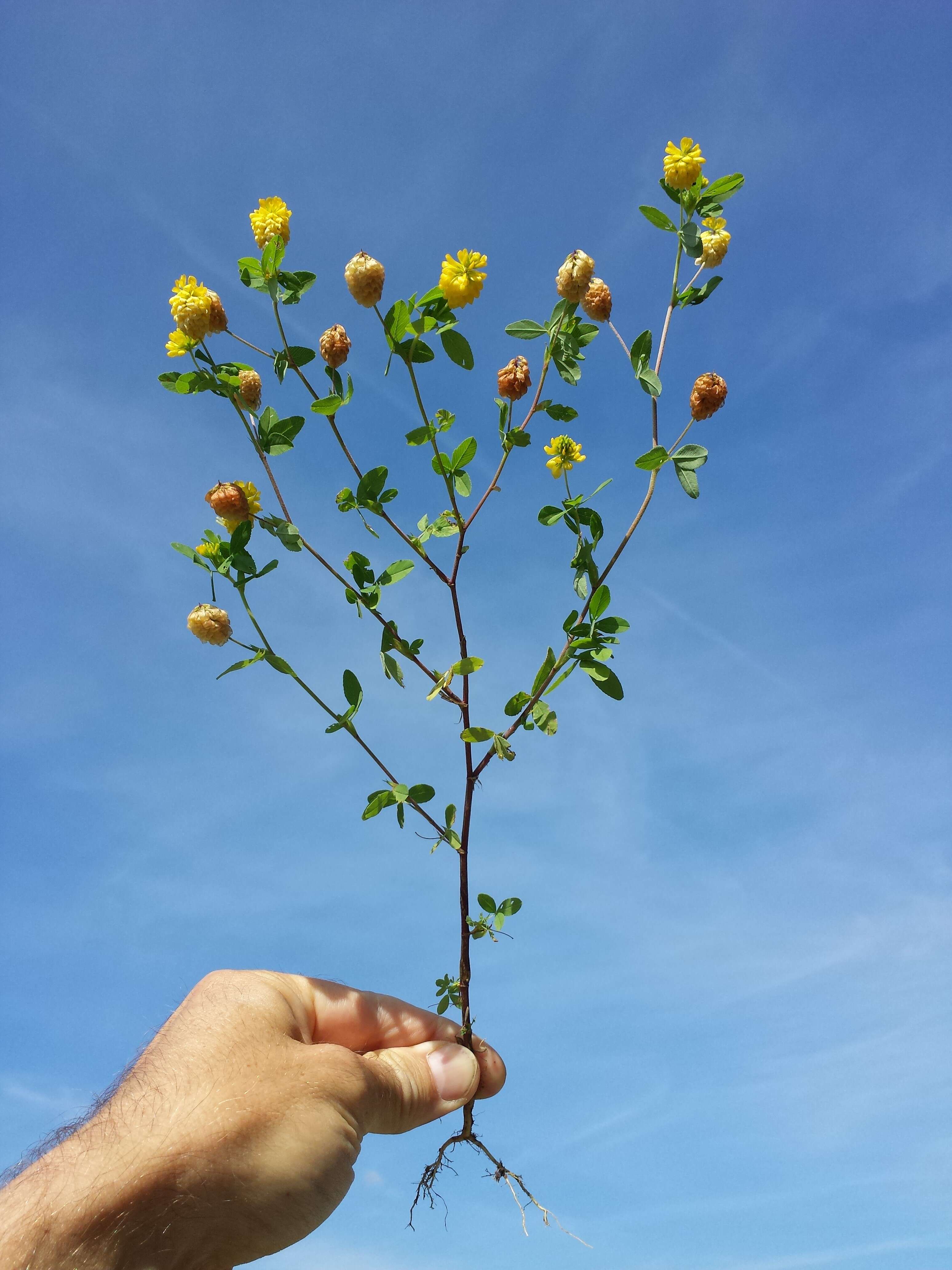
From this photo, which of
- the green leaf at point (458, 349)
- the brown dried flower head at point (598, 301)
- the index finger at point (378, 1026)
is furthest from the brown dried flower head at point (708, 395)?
the index finger at point (378, 1026)

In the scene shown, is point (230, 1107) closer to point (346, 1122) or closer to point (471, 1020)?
point (346, 1122)

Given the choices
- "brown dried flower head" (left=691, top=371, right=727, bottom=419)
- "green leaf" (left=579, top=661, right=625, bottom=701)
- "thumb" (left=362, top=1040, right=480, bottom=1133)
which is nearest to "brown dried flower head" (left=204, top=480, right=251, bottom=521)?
"green leaf" (left=579, top=661, right=625, bottom=701)

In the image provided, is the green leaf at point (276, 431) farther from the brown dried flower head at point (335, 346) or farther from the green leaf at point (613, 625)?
the green leaf at point (613, 625)

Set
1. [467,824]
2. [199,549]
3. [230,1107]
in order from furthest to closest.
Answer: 1. [467,824]
2. [199,549]
3. [230,1107]

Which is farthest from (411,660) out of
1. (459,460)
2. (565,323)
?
(565,323)

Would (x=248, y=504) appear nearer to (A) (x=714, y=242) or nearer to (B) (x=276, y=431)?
(B) (x=276, y=431)

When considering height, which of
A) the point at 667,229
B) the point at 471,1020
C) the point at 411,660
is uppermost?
the point at 667,229

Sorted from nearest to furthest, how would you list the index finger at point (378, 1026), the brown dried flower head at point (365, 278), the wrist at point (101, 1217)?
the wrist at point (101, 1217) < the brown dried flower head at point (365, 278) < the index finger at point (378, 1026)
